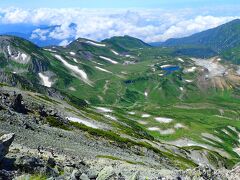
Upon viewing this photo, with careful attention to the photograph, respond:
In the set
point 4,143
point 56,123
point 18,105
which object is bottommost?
point 56,123

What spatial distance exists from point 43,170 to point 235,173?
2020cm

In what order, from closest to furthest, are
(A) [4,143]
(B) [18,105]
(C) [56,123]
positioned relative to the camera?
(A) [4,143] < (B) [18,105] < (C) [56,123]

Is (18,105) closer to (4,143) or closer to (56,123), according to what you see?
(56,123)

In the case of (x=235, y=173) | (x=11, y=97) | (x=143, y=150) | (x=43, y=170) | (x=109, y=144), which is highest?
(x=43, y=170)

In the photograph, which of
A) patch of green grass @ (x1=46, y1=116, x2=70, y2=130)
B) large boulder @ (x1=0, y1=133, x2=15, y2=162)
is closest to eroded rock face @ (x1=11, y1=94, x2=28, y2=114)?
patch of green grass @ (x1=46, y1=116, x2=70, y2=130)

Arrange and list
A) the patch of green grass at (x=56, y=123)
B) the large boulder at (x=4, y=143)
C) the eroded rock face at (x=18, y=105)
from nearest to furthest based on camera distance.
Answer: the large boulder at (x=4, y=143), the eroded rock face at (x=18, y=105), the patch of green grass at (x=56, y=123)

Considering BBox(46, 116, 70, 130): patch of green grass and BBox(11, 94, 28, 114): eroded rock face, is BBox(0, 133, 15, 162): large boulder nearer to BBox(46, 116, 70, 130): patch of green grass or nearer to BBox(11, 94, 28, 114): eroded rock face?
BBox(11, 94, 28, 114): eroded rock face

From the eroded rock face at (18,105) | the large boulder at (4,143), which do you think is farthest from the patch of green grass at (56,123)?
the large boulder at (4,143)

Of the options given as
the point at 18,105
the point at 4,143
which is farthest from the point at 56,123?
the point at 4,143

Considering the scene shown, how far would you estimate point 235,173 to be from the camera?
42031 millimetres

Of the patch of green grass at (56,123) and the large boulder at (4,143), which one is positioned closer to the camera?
the large boulder at (4,143)

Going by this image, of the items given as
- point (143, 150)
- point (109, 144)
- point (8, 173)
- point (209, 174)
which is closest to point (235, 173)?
point (209, 174)

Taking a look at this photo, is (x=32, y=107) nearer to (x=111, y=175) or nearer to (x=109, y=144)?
(x=109, y=144)

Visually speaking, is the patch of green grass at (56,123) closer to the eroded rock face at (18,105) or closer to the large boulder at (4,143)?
the eroded rock face at (18,105)
